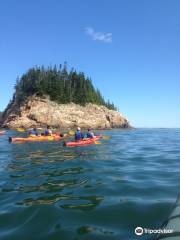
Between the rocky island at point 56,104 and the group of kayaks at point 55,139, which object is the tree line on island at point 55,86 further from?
the group of kayaks at point 55,139

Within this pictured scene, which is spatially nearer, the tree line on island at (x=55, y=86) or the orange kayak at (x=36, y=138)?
the orange kayak at (x=36, y=138)

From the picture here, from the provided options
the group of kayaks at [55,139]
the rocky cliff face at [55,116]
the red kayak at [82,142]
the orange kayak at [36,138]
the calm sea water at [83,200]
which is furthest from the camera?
the rocky cliff face at [55,116]

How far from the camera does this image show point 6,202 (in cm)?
1065

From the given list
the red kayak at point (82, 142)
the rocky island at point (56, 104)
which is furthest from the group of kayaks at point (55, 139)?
the rocky island at point (56, 104)

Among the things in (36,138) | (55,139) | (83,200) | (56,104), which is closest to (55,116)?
(56,104)

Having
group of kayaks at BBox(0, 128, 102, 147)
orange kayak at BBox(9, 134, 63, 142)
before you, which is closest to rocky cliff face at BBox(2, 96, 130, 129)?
orange kayak at BBox(9, 134, 63, 142)

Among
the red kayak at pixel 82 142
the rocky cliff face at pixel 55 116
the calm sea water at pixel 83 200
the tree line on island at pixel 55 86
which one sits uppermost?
the tree line on island at pixel 55 86

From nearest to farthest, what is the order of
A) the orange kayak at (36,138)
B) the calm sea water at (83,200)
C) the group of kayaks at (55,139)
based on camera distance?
the calm sea water at (83,200) < the group of kayaks at (55,139) < the orange kayak at (36,138)

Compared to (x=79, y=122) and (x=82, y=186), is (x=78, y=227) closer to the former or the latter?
(x=82, y=186)

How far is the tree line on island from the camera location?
106000 millimetres

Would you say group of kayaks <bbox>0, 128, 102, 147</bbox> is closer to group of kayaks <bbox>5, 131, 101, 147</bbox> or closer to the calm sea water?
group of kayaks <bbox>5, 131, 101, 147</bbox>

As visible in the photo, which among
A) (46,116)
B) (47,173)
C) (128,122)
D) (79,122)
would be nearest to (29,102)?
(46,116)

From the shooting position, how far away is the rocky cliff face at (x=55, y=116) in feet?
295

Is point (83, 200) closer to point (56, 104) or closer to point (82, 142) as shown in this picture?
point (82, 142)
